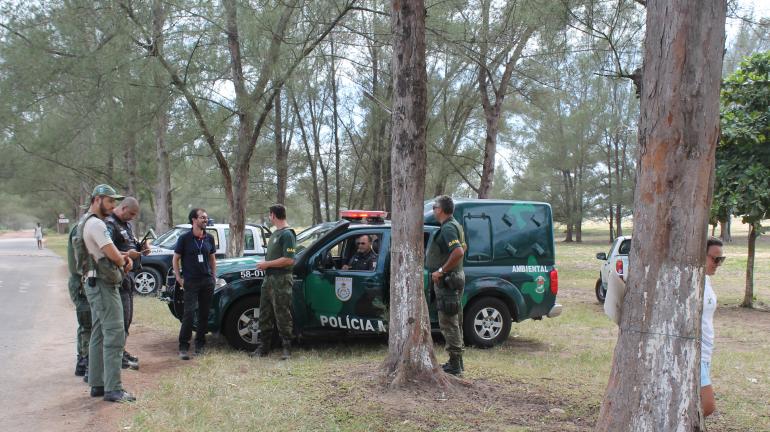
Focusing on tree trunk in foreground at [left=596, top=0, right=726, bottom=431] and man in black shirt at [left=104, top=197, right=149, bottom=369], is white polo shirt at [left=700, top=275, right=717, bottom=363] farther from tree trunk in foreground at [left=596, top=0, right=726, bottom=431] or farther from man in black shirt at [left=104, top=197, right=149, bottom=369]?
A: man in black shirt at [left=104, top=197, right=149, bottom=369]

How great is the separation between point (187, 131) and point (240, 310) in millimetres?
6301

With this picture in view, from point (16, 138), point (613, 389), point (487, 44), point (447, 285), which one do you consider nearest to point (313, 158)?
point (16, 138)

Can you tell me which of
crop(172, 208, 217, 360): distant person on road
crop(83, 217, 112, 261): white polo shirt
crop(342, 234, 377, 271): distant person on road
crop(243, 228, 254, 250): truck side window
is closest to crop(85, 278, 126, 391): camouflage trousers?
crop(83, 217, 112, 261): white polo shirt

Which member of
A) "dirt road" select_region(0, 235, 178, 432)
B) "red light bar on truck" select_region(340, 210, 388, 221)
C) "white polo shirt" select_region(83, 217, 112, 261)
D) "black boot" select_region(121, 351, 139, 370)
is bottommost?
"dirt road" select_region(0, 235, 178, 432)

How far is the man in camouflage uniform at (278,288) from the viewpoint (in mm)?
7426

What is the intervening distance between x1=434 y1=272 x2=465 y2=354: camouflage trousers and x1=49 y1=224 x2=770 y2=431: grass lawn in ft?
1.19

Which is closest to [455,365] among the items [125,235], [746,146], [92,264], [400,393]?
[400,393]

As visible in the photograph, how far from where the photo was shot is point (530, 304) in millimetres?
8812

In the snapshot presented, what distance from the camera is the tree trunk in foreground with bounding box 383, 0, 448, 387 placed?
5.87 m

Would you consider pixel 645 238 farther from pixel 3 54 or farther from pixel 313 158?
pixel 313 158

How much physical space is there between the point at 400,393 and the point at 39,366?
4234 mm

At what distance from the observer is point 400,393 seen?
5648mm

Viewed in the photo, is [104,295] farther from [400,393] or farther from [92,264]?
[400,393]

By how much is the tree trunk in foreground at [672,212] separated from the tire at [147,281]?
1213cm
